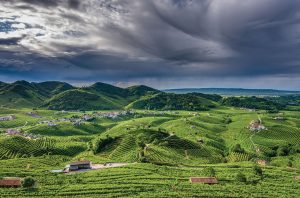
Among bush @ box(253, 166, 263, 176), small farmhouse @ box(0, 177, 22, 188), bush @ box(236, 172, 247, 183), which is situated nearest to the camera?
small farmhouse @ box(0, 177, 22, 188)

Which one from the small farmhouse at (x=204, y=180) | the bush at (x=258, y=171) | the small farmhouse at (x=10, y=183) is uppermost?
the small farmhouse at (x=10, y=183)

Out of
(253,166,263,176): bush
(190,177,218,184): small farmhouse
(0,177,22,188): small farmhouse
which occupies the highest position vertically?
(0,177,22,188): small farmhouse

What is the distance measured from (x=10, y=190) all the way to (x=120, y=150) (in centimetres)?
9119

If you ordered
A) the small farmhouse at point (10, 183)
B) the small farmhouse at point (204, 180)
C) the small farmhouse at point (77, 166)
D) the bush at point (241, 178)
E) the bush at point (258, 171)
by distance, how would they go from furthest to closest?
1. the small farmhouse at point (77, 166)
2. the bush at point (258, 171)
3. the bush at point (241, 178)
4. the small farmhouse at point (204, 180)
5. the small farmhouse at point (10, 183)

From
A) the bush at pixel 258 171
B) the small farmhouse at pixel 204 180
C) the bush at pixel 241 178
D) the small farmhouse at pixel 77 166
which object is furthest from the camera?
the small farmhouse at pixel 77 166

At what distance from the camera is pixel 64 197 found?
96.2 m

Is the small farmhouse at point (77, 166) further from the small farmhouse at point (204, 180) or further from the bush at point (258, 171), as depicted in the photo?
the bush at point (258, 171)

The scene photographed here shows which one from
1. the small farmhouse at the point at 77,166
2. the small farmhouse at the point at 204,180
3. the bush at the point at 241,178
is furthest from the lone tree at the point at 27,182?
the bush at the point at 241,178

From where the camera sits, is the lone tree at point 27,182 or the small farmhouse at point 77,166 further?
the small farmhouse at point 77,166

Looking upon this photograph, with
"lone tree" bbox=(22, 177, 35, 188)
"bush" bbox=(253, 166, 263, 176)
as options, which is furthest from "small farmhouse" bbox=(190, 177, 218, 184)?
"lone tree" bbox=(22, 177, 35, 188)

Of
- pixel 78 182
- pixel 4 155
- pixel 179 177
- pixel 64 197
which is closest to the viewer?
pixel 64 197

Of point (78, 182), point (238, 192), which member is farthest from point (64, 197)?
point (238, 192)

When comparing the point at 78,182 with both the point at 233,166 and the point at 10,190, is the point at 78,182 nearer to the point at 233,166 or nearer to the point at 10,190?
A: the point at 10,190

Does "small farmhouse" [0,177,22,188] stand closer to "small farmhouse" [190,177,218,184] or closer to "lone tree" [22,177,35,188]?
"lone tree" [22,177,35,188]
